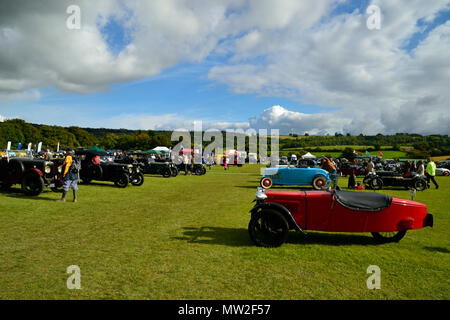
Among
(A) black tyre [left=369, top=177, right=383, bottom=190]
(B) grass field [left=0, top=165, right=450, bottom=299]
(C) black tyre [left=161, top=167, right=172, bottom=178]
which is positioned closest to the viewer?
(B) grass field [left=0, top=165, right=450, bottom=299]

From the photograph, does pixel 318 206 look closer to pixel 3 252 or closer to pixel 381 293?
pixel 381 293

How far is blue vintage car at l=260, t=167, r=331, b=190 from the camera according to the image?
1395cm

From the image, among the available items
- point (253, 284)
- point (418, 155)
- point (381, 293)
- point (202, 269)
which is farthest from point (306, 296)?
point (418, 155)

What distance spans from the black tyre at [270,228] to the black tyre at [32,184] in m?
8.95

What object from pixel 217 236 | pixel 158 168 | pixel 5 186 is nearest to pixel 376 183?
pixel 217 236

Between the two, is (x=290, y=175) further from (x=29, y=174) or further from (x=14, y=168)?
(x=14, y=168)

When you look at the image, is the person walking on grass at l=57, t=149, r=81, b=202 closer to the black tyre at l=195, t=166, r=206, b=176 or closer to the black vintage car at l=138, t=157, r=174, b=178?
the black vintage car at l=138, t=157, r=174, b=178

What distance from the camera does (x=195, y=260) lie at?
4602 millimetres

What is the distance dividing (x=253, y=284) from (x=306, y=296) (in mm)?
713

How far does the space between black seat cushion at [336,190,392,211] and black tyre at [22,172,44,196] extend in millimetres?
10474

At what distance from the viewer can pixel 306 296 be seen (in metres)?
3.47

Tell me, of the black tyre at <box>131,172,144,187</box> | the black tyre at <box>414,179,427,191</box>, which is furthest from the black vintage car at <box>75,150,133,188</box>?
the black tyre at <box>414,179,427,191</box>
